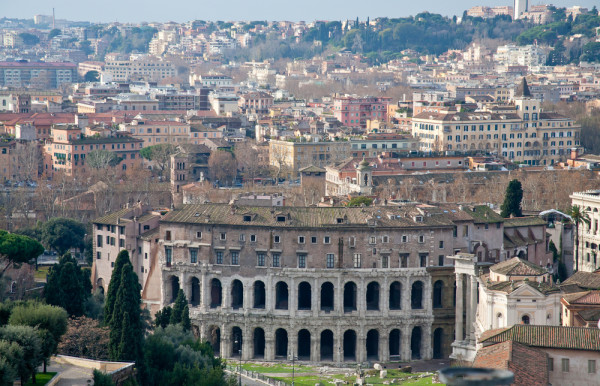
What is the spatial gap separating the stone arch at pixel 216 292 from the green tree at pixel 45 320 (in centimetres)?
2169

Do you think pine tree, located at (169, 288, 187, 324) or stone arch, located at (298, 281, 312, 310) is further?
stone arch, located at (298, 281, 312, 310)

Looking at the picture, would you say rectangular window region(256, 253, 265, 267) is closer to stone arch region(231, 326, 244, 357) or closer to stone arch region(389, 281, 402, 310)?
stone arch region(231, 326, 244, 357)

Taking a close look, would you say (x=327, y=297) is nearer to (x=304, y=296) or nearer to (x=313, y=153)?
(x=304, y=296)

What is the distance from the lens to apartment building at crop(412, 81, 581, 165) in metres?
156

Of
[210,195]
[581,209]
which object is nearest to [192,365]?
[581,209]

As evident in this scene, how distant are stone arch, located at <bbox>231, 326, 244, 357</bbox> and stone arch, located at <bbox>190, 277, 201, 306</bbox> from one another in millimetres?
3124

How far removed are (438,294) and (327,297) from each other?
704cm

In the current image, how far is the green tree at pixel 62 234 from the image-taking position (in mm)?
96281

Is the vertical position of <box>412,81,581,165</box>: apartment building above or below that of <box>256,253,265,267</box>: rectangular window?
above

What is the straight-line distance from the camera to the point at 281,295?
80750mm

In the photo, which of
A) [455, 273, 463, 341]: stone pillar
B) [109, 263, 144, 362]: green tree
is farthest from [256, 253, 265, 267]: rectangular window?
[109, 263, 144, 362]: green tree

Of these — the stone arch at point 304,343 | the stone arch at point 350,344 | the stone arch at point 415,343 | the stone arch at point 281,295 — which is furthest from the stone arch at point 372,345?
the stone arch at point 281,295

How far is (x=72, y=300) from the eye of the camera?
68688 millimetres

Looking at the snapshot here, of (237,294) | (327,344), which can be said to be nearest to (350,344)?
(327,344)
